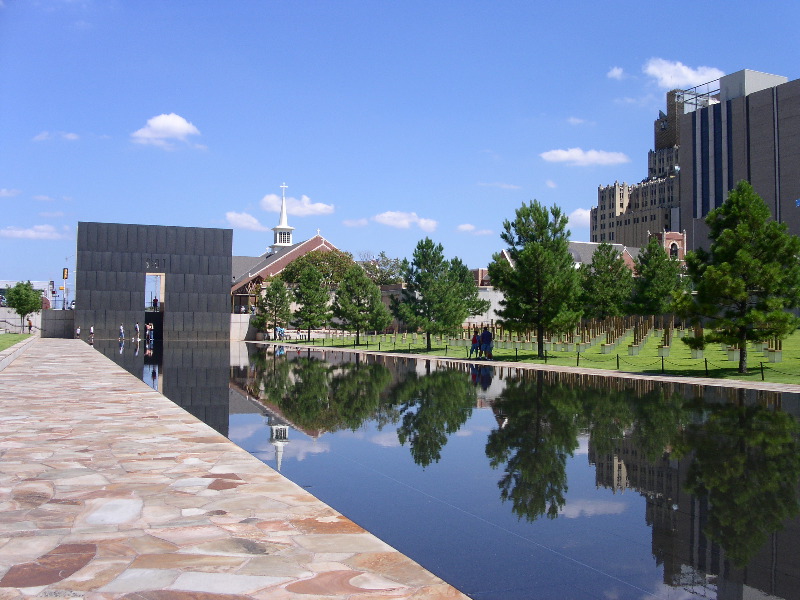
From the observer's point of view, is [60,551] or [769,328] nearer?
[60,551]

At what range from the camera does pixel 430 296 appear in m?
46.1

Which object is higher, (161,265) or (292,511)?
(161,265)

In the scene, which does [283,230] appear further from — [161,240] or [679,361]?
[679,361]

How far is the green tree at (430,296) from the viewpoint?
1797 inches

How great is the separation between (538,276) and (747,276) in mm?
12000

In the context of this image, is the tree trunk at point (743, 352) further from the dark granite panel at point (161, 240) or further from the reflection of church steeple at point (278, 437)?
the dark granite panel at point (161, 240)

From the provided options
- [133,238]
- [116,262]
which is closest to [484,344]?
[133,238]

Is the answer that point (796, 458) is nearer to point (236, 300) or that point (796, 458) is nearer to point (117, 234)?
point (117, 234)

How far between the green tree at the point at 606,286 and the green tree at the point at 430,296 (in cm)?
1349

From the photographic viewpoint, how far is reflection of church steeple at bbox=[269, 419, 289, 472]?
1051cm

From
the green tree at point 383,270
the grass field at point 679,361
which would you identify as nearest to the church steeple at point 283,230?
the green tree at point 383,270

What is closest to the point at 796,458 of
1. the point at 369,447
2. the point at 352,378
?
the point at 369,447

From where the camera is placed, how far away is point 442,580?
208 inches

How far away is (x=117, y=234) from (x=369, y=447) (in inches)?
2406
